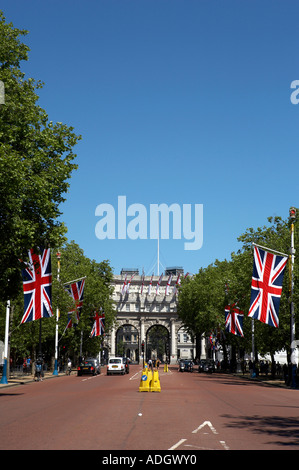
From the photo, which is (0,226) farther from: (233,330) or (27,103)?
(233,330)

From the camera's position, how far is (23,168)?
29.2 metres

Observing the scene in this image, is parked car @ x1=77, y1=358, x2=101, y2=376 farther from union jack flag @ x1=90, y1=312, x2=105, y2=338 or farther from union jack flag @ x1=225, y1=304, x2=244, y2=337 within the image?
union jack flag @ x1=225, y1=304, x2=244, y2=337

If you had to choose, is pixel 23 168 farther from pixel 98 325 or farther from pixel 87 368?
pixel 98 325

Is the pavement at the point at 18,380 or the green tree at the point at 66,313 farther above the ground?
the green tree at the point at 66,313

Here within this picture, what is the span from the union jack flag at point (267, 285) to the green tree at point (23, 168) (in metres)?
12.3

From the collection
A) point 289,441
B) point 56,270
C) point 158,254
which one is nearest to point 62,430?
point 289,441

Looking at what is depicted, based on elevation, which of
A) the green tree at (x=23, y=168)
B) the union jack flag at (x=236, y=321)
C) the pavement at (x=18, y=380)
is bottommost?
the pavement at (x=18, y=380)

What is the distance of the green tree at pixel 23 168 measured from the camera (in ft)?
93.7

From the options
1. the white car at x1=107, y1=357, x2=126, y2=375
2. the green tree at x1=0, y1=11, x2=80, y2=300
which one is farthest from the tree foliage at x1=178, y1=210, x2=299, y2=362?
the green tree at x1=0, y1=11, x2=80, y2=300

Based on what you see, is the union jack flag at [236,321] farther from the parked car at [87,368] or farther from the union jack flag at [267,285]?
the parked car at [87,368]

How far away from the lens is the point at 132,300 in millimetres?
166750

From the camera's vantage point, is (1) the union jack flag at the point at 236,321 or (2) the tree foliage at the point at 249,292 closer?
(2) the tree foliage at the point at 249,292

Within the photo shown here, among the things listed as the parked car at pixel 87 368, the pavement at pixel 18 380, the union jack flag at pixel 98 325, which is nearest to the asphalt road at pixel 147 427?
the pavement at pixel 18 380
